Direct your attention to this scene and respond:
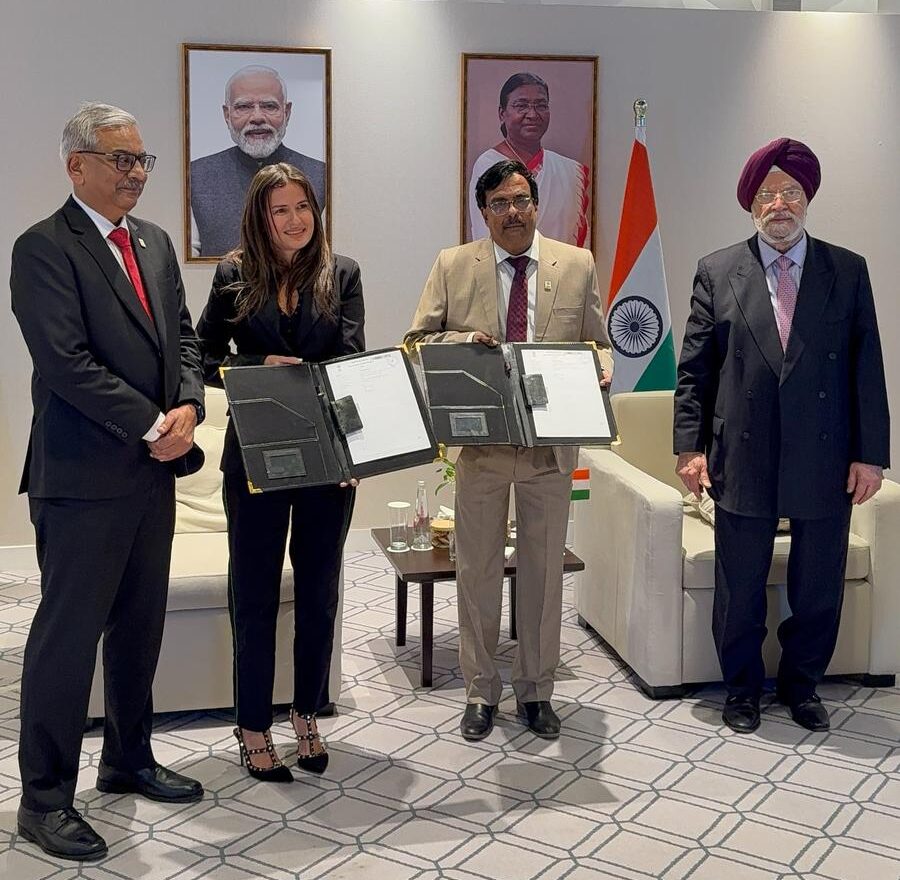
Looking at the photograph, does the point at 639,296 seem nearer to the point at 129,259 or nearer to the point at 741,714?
the point at 741,714

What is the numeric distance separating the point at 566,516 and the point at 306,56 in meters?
2.97

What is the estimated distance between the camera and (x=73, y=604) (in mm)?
3135

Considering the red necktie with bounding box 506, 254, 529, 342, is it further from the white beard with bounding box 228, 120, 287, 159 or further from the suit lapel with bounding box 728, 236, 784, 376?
the white beard with bounding box 228, 120, 287, 159

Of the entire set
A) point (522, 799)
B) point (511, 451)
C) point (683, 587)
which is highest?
point (511, 451)

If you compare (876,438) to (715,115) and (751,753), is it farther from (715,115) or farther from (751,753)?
(715,115)

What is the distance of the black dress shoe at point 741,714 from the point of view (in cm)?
398

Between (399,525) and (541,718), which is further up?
(399,525)

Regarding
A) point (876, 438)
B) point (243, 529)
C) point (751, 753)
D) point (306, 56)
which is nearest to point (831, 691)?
point (751, 753)

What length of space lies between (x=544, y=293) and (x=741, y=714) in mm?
1465

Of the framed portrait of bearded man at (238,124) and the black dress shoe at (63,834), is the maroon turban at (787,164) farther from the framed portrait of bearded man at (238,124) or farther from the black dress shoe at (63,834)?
the black dress shoe at (63,834)

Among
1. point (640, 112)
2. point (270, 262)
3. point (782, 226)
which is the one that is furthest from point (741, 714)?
point (640, 112)

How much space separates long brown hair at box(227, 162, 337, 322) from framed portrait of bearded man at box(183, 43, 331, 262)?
8.17ft

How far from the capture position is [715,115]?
624cm

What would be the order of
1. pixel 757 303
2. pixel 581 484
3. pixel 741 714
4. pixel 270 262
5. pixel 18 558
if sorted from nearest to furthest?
pixel 270 262 → pixel 757 303 → pixel 741 714 → pixel 581 484 → pixel 18 558
